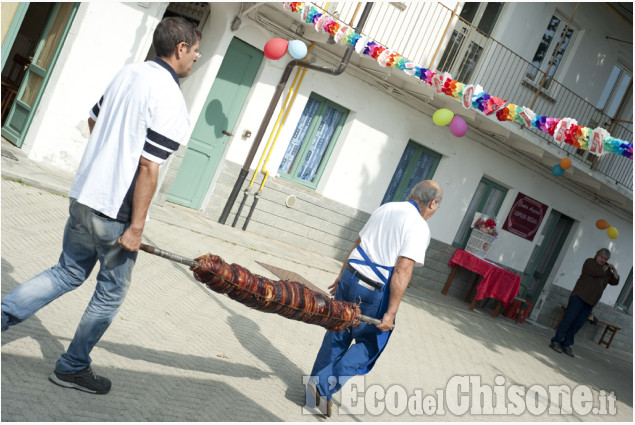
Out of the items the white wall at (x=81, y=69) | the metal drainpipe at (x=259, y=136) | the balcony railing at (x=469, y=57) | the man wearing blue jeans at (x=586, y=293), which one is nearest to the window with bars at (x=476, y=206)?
the balcony railing at (x=469, y=57)

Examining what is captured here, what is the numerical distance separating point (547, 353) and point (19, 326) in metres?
9.93

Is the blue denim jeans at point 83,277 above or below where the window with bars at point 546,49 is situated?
below

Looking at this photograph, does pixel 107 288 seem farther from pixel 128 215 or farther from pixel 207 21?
pixel 207 21

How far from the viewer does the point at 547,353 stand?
484 inches

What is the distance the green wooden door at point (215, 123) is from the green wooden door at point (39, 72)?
250 centimetres

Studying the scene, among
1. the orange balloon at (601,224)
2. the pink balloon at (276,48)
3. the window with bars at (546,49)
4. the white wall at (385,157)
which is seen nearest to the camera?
the pink balloon at (276,48)

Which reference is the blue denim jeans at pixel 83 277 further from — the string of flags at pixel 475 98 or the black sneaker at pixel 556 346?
the black sneaker at pixel 556 346

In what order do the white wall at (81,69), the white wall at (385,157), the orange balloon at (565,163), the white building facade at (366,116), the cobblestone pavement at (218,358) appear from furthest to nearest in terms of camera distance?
1. the orange balloon at (565,163)
2. the white wall at (385,157)
3. the white building facade at (366,116)
4. the white wall at (81,69)
5. the cobblestone pavement at (218,358)

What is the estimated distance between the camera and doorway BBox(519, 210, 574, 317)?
59.0 ft

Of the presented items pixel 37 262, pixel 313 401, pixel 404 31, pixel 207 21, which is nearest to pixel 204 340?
pixel 313 401

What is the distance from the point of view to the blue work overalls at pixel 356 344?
5000 mm

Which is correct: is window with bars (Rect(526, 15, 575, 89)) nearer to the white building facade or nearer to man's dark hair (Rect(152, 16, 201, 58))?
the white building facade

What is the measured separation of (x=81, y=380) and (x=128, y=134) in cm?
139

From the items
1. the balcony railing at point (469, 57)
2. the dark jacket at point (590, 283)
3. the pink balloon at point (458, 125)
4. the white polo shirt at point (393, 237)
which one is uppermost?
the balcony railing at point (469, 57)
